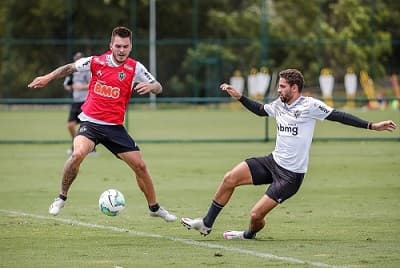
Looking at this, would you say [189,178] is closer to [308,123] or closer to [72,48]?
[308,123]

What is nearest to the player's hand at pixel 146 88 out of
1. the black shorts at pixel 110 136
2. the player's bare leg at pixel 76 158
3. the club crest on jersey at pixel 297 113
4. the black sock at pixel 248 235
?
the black shorts at pixel 110 136

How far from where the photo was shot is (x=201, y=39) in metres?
50.7

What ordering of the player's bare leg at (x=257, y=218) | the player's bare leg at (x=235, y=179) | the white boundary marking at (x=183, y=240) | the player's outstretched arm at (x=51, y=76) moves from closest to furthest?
the white boundary marking at (x=183, y=240)
the player's bare leg at (x=257, y=218)
the player's bare leg at (x=235, y=179)
the player's outstretched arm at (x=51, y=76)

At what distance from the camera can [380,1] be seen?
4738 centimetres

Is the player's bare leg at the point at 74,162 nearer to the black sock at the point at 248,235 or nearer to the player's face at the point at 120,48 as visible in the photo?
the player's face at the point at 120,48

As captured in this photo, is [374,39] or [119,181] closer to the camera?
[119,181]

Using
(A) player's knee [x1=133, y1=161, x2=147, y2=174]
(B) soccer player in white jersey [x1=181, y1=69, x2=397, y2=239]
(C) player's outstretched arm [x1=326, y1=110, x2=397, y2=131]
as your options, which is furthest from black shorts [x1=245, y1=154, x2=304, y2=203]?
(A) player's knee [x1=133, y1=161, x2=147, y2=174]

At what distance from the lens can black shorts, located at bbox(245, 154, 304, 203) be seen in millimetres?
10820

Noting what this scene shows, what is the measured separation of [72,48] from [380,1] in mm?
14003

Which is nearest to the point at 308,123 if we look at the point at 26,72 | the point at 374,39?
the point at 374,39

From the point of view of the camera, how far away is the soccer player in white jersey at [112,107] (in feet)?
38.8

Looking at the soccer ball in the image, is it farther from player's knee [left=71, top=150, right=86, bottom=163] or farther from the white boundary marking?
player's knee [left=71, top=150, right=86, bottom=163]

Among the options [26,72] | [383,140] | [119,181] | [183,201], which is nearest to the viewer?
[183,201]

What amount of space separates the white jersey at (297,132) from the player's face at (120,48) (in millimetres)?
2076
